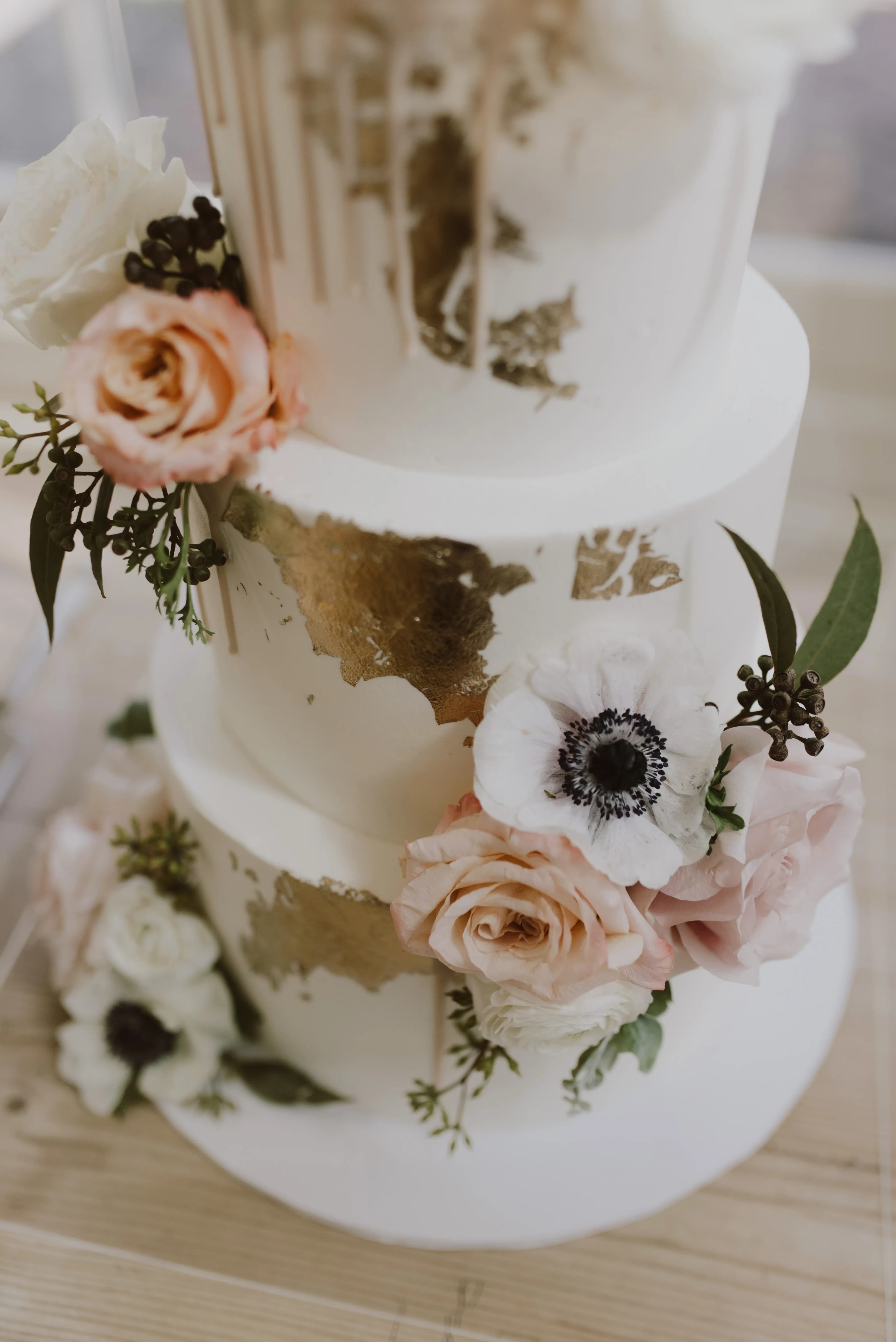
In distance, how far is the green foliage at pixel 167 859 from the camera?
42.6 inches

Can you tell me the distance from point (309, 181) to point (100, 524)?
271mm

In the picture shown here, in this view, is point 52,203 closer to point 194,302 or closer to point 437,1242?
point 194,302

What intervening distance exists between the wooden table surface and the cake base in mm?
21

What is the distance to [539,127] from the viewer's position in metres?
0.55

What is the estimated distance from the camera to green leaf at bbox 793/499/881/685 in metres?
0.74

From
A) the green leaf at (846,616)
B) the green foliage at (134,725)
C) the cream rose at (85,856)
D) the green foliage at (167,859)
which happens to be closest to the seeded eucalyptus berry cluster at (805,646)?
the green leaf at (846,616)

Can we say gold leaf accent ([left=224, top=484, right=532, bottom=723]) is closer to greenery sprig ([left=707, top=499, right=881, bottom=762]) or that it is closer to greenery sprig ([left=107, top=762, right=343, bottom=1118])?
greenery sprig ([left=707, top=499, right=881, bottom=762])

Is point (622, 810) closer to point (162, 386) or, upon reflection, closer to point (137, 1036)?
point (162, 386)

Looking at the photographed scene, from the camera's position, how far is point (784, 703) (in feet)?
2.33

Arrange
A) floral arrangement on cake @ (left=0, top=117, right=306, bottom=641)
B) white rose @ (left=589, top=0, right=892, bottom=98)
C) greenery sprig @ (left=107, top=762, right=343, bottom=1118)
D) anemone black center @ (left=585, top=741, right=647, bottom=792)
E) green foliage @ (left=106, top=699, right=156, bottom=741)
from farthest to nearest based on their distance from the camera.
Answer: green foliage @ (left=106, top=699, right=156, bottom=741), greenery sprig @ (left=107, top=762, right=343, bottom=1118), anemone black center @ (left=585, top=741, right=647, bottom=792), floral arrangement on cake @ (left=0, top=117, right=306, bottom=641), white rose @ (left=589, top=0, right=892, bottom=98)

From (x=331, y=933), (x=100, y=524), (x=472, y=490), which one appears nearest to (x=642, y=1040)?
(x=331, y=933)

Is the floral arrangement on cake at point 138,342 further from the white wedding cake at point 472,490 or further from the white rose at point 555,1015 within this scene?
the white rose at point 555,1015

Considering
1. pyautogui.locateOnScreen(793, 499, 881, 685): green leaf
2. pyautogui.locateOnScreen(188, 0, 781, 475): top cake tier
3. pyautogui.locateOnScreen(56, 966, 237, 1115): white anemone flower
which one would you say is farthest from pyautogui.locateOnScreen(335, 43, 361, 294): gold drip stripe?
pyautogui.locateOnScreen(56, 966, 237, 1115): white anemone flower

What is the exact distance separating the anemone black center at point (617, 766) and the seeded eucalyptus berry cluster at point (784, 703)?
84 mm
